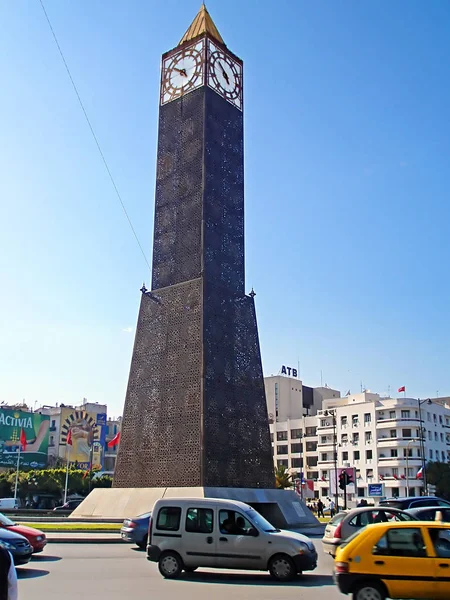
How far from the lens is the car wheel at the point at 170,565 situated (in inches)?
457

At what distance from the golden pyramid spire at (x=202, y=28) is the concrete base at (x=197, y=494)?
22.1m

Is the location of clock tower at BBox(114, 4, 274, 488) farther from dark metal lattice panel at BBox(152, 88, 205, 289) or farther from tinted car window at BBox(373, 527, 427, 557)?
tinted car window at BBox(373, 527, 427, 557)

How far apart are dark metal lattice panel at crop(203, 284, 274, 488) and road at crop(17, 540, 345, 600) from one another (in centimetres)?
1116

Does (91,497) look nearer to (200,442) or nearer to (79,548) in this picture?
(200,442)

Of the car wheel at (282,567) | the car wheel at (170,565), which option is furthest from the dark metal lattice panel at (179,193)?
the car wheel at (282,567)

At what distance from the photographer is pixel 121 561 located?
13.9m

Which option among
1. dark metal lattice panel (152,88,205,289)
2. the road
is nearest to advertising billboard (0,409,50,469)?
dark metal lattice panel (152,88,205,289)

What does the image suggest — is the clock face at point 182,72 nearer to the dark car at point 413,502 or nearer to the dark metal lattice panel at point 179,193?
the dark metal lattice panel at point 179,193

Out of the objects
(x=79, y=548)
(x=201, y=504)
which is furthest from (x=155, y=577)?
(x=79, y=548)

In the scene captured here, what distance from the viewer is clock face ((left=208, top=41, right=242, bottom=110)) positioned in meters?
31.6

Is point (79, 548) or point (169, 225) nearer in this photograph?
point (79, 548)

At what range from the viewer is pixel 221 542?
11.5 meters

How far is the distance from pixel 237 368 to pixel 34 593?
18590 millimetres

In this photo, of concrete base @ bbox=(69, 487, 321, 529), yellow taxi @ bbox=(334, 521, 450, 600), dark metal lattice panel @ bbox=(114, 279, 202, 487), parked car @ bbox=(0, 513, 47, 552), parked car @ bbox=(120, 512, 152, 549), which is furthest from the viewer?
dark metal lattice panel @ bbox=(114, 279, 202, 487)
